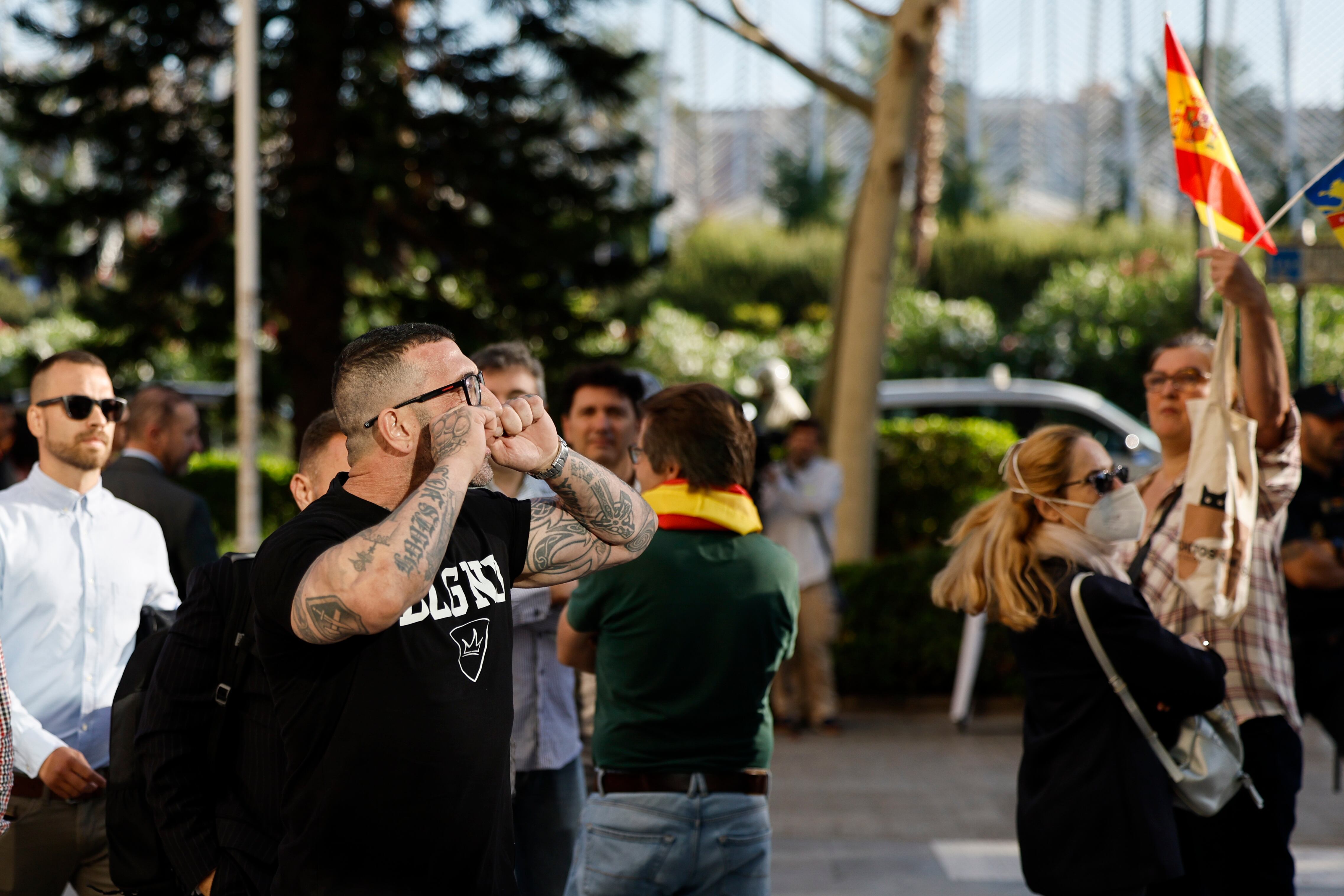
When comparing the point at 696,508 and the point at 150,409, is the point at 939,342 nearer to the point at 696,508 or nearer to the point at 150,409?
the point at 150,409

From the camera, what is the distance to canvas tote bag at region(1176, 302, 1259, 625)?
3.74m

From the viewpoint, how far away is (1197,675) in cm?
344

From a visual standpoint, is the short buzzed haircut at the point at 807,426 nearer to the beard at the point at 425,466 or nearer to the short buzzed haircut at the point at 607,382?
the short buzzed haircut at the point at 607,382

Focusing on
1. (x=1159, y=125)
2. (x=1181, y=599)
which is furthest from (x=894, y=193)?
(x=1159, y=125)

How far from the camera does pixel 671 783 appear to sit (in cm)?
331

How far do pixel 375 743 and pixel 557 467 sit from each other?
0.61 metres

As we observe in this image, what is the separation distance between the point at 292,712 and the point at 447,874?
15.5 inches

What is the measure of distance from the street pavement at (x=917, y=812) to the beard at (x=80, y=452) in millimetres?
3377

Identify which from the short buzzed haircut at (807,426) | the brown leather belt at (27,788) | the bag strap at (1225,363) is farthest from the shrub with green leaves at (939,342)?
the brown leather belt at (27,788)

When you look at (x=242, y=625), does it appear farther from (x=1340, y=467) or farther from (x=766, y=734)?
(x=1340, y=467)

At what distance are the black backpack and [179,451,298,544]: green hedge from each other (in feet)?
41.1

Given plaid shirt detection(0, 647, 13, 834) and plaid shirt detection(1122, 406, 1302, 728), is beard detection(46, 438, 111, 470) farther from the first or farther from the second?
plaid shirt detection(1122, 406, 1302, 728)

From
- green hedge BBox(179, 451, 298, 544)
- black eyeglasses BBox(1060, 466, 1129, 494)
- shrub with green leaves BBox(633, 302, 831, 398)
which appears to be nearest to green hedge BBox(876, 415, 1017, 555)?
shrub with green leaves BBox(633, 302, 831, 398)

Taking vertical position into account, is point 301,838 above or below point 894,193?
below
